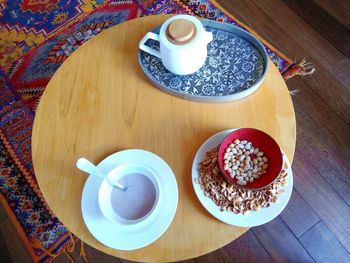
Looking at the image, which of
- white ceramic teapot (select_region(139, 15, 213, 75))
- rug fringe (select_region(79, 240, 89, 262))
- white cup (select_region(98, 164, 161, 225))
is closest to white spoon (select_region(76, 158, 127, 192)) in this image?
white cup (select_region(98, 164, 161, 225))

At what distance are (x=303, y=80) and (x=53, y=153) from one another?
1063mm

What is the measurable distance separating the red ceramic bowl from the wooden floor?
476 mm

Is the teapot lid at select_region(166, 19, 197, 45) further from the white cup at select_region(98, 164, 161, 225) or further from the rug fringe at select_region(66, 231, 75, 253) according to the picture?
the rug fringe at select_region(66, 231, 75, 253)

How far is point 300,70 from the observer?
4.18 ft

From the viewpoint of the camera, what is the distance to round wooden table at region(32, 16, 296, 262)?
24.4 inches

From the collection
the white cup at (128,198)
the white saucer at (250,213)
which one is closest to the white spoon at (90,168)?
the white cup at (128,198)

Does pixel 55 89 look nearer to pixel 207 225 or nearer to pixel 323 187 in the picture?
pixel 207 225

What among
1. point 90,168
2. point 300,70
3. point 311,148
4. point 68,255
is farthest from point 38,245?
point 300,70

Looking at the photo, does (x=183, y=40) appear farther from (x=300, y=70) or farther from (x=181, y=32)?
(x=300, y=70)

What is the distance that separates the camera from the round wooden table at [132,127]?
620mm

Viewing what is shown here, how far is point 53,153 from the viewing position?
0.70 metres

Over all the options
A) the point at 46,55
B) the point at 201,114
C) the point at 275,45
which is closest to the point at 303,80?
the point at 275,45

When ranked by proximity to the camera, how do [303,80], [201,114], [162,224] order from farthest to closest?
[303,80], [201,114], [162,224]

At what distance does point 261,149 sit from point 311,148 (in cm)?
61
